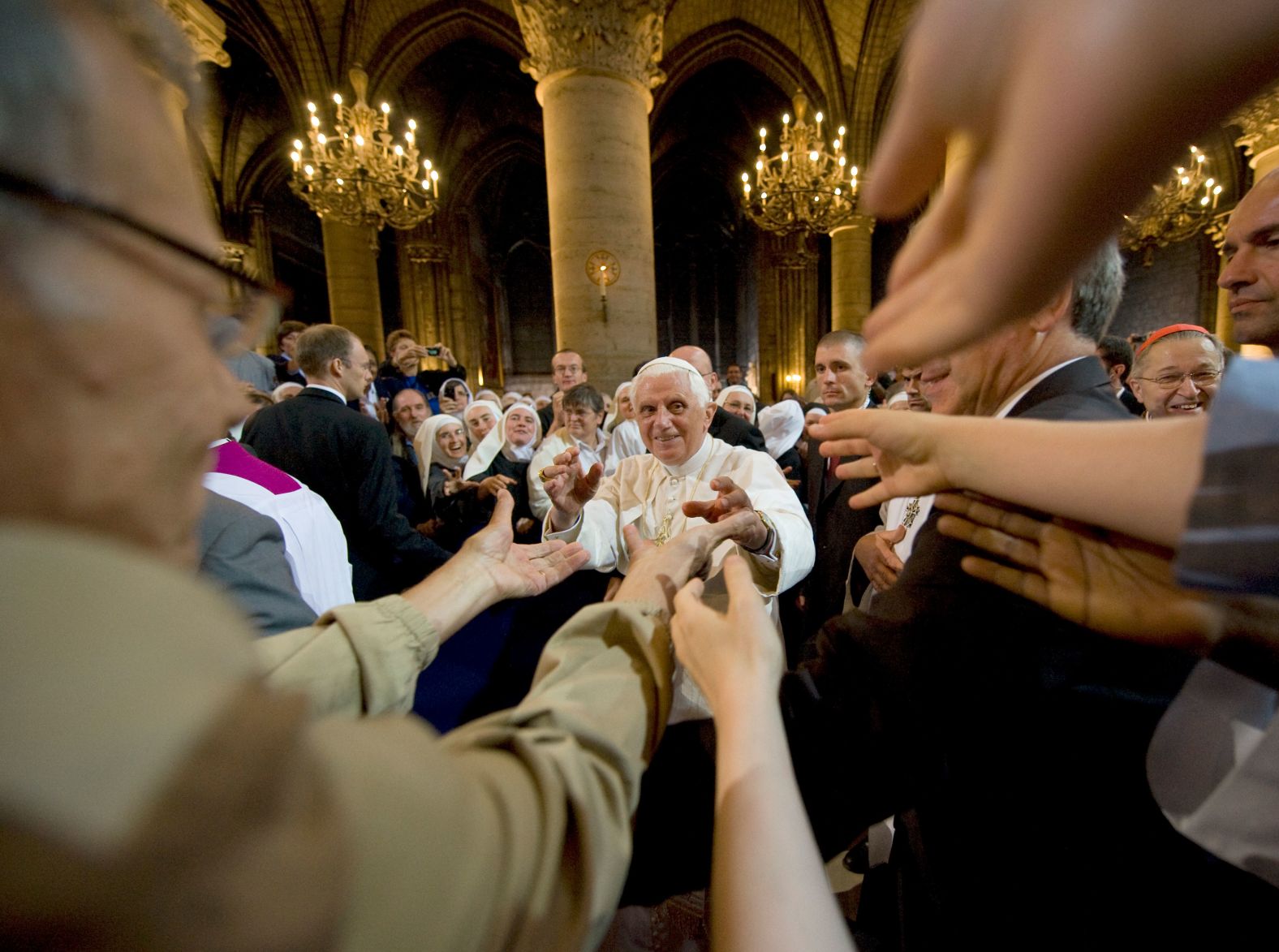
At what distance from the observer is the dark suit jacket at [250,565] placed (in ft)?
4.48

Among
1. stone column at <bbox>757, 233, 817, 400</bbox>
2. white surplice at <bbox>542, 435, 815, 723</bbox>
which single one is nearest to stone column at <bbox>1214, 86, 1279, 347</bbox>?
white surplice at <bbox>542, 435, 815, 723</bbox>

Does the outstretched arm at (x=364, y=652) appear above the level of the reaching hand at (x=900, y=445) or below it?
below

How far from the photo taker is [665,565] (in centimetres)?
137

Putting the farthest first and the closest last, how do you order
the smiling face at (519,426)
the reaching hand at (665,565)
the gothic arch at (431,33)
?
the gothic arch at (431,33)
the smiling face at (519,426)
the reaching hand at (665,565)

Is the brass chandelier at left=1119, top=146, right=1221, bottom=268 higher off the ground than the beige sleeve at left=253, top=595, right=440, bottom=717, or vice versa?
the brass chandelier at left=1119, top=146, right=1221, bottom=268

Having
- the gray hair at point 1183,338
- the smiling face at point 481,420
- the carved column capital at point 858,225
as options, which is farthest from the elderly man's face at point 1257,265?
the carved column capital at point 858,225

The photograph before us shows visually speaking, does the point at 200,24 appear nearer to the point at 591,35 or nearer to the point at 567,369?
the point at 591,35

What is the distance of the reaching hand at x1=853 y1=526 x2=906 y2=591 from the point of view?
1870mm

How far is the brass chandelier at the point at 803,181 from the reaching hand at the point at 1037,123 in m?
8.53

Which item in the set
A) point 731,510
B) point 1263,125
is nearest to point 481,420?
point 731,510

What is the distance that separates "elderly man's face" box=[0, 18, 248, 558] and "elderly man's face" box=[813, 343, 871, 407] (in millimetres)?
4086

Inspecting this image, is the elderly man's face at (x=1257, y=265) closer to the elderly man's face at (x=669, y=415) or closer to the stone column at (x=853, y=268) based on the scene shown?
the elderly man's face at (x=669, y=415)

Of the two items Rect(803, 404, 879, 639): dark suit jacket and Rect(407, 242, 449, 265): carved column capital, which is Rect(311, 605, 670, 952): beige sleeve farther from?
Rect(407, 242, 449, 265): carved column capital

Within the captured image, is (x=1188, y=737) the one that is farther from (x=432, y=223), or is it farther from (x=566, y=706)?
(x=432, y=223)
